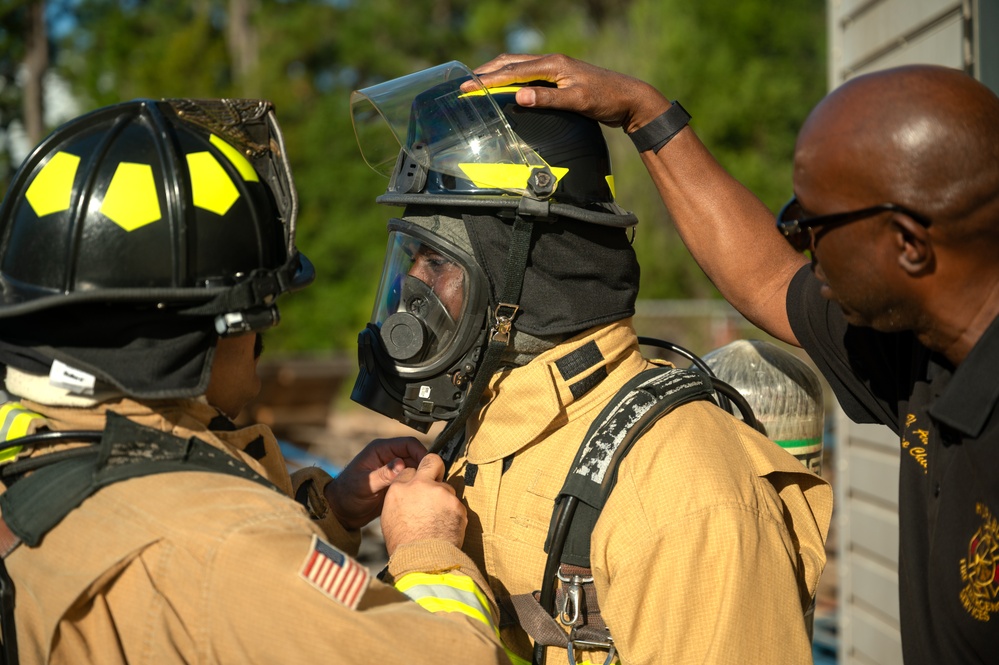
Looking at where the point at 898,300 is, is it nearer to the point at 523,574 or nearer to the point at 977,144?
the point at 977,144

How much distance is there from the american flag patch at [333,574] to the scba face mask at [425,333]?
33.0 inches

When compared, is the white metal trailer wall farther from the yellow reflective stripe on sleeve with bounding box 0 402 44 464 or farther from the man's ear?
the yellow reflective stripe on sleeve with bounding box 0 402 44 464

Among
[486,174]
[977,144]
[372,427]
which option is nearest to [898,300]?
[977,144]

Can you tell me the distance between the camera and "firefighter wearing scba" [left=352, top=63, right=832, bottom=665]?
2180mm

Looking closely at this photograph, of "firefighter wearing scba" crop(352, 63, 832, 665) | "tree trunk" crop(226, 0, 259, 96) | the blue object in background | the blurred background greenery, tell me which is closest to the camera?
"firefighter wearing scba" crop(352, 63, 832, 665)

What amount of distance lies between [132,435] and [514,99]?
4.20 ft

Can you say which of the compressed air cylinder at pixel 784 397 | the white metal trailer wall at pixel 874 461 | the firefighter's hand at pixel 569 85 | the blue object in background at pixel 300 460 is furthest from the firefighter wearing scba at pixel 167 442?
the blue object in background at pixel 300 460

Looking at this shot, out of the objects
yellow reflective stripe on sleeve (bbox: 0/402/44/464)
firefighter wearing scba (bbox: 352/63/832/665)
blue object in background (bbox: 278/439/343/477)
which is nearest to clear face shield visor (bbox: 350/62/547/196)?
firefighter wearing scba (bbox: 352/63/832/665)

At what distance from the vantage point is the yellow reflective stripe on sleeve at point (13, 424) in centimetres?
195

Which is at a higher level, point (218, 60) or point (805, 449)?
point (218, 60)

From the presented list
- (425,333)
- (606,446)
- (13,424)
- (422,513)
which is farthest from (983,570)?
(13,424)

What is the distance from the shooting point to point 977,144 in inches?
76.8

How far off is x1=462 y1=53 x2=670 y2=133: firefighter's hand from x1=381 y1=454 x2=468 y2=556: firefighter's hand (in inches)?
38.3

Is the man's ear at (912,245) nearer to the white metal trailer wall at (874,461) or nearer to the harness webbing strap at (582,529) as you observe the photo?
the harness webbing strap at (582,529)
